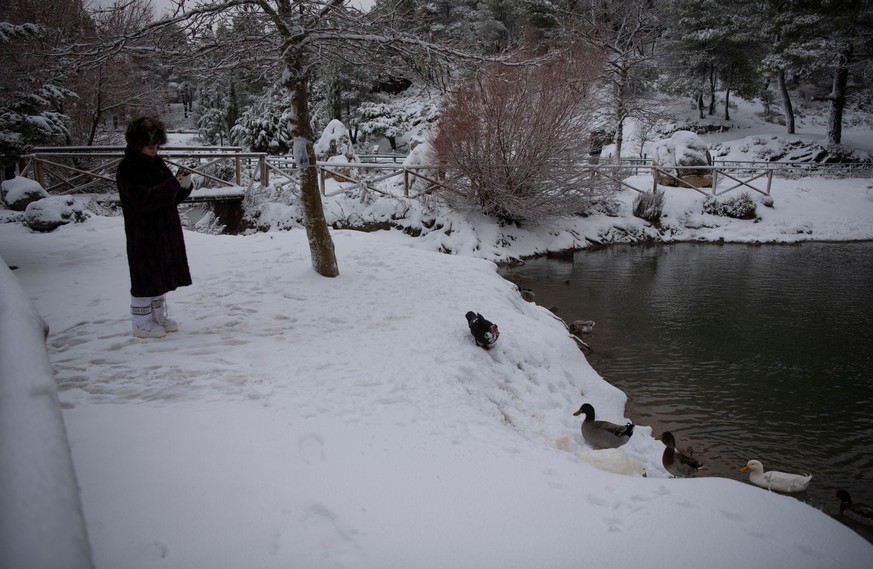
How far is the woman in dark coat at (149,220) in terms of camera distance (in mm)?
3994

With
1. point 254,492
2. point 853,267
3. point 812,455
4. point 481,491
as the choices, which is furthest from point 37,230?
point 853,267

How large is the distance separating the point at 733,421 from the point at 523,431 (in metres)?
2.89

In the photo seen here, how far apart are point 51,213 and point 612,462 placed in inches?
391

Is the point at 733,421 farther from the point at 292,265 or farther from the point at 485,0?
the point at 485,0

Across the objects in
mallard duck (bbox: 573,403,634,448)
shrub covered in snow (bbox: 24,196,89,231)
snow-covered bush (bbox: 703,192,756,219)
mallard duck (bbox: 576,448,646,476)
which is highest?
shrub covered in snow (bbox: 24,196,89,231)

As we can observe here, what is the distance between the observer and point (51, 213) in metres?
8.80

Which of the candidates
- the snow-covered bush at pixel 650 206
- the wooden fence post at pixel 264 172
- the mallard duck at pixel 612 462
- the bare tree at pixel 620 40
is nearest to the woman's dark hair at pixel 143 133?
the mallard duck at pixel 612 462

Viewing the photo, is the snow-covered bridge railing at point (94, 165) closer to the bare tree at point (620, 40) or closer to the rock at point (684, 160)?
the bare tree at point (620, 40)

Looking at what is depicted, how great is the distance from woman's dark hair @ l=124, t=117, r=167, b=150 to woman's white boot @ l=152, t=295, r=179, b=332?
1.30 m

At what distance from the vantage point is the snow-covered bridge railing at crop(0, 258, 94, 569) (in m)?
0.68

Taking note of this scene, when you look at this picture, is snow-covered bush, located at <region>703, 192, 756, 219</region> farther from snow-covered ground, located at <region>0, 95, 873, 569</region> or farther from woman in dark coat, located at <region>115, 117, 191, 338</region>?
woman in dark coat, located at <region>115, 117, 191, 338</region>

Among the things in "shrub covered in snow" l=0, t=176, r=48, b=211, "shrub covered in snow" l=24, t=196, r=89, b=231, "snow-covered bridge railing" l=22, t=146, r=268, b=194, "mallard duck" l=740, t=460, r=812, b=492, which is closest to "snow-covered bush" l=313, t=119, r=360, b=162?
"snow-covered bridge railing" l=22, t=146, r=268, b=194

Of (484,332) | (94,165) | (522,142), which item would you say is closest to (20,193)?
(94,165)

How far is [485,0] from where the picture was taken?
3131cm
